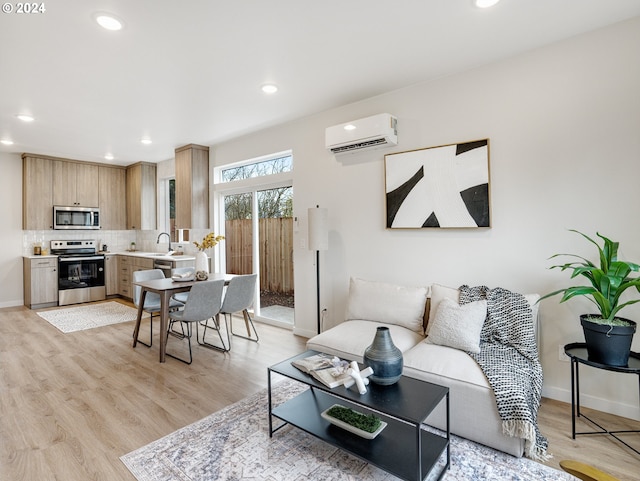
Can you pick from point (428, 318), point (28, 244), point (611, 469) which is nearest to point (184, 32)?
point (428, 318)

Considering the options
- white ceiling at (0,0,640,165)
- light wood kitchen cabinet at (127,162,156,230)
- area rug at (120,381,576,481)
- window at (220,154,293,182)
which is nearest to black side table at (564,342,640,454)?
area rug at (120,381,576,481)

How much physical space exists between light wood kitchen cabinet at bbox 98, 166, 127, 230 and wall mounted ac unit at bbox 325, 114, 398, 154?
5.46 meters

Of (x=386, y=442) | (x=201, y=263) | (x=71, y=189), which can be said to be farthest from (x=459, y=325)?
(x=71, y=189)

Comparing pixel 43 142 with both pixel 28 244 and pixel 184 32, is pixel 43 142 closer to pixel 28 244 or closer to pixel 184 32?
pixel 28 244

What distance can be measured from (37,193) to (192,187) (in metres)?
3.08

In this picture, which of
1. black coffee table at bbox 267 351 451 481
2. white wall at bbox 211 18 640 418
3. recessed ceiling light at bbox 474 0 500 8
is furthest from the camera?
white wall at bbox 211 18 640 418

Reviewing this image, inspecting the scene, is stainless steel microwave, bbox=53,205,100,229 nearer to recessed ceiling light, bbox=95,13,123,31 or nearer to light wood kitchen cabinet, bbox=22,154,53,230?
light wood kitchen cabinet, bbox=22,154,53,230

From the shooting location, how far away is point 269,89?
132 inches

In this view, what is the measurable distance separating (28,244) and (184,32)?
237 inches

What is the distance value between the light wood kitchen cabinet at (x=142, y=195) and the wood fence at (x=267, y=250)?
2.32 meters

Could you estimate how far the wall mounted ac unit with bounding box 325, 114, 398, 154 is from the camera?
10.9 ft

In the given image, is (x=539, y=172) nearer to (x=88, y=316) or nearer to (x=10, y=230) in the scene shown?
(x=88, y=316)

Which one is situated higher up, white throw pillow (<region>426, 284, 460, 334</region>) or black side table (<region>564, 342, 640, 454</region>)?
white throw pillow (<region>426, 284, 460, 334</region>)

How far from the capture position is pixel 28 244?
625 cm
